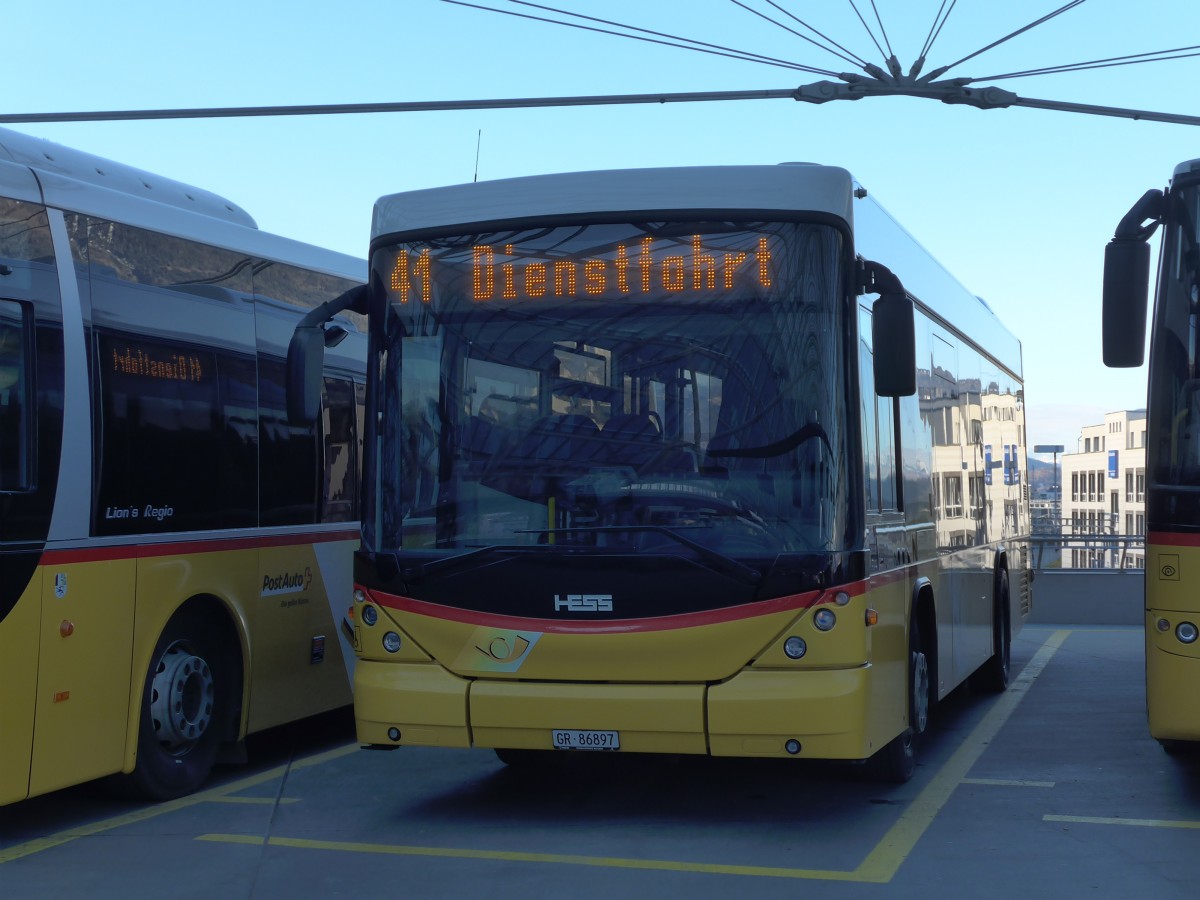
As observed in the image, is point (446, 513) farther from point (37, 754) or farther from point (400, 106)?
point (400, 106)

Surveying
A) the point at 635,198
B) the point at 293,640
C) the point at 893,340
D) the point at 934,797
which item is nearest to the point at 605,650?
the point at 893,340

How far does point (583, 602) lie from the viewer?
738cm

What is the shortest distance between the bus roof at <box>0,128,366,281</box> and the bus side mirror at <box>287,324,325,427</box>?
1308 mm

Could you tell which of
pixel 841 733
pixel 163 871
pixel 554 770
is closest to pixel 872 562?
pixel 841 733

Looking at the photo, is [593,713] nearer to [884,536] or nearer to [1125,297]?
[884,536]

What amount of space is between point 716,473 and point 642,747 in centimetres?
131

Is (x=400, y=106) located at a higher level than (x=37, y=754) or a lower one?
higher

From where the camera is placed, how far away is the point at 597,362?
7484 mm

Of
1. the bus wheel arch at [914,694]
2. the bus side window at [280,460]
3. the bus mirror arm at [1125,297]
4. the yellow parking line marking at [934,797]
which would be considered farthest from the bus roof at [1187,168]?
the bus side window at [280,460]

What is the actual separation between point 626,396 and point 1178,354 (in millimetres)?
2731

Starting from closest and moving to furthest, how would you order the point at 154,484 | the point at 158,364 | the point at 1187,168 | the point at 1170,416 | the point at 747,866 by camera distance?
the point at 747,866 → the point at 1170,416 → the point at 1187,168 → the point at 154,484 → the point at 158,364

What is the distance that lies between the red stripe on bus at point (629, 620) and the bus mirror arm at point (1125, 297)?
1780 millimetres

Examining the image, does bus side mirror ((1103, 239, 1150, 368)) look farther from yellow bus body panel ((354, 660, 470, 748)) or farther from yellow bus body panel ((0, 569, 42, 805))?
yellow bus body panel ((0, 569, 42, 805))

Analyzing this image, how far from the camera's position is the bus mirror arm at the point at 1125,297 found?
7.67m
